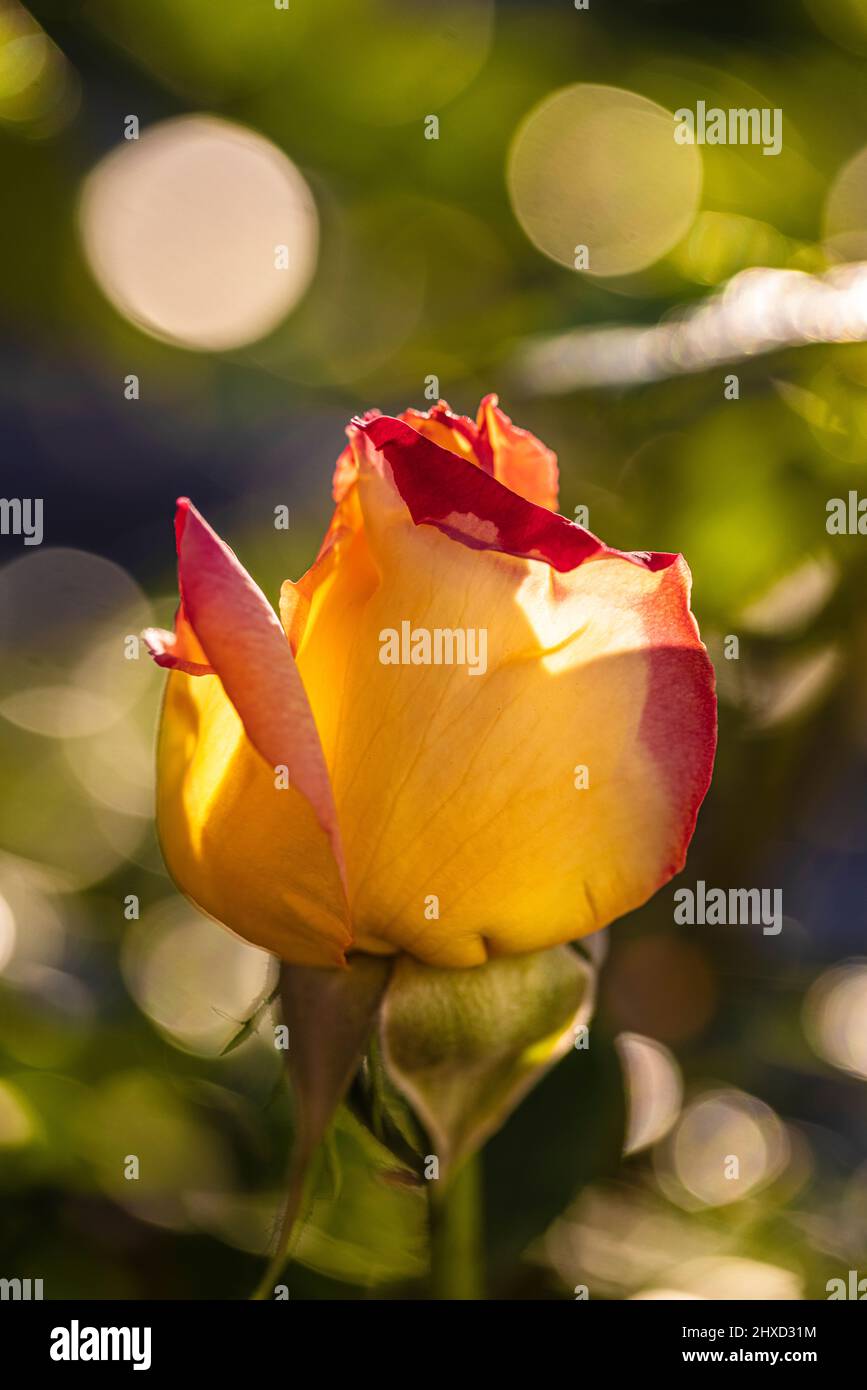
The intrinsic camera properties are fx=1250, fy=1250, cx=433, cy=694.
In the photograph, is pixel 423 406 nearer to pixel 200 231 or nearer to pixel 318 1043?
pixel 200 231

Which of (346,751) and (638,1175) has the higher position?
(346,751)

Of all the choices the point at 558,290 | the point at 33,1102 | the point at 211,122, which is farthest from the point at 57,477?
the point at 33,1102

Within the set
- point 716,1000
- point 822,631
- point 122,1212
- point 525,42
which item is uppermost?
point 525,42

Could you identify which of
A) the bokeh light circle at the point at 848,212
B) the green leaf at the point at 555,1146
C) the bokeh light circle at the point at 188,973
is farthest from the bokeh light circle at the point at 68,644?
the bokeh light circle at the point at 848,212

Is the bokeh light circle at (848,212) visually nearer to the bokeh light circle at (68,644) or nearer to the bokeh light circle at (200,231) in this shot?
the bokeh light circle at (200,231)

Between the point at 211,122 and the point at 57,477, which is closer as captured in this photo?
the point at 211,122

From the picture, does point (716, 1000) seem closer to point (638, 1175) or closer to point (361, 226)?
point (638, 1175)

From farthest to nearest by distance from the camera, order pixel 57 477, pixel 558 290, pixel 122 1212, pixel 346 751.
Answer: pixel 57 477 → pixel 558 290 → pixel 122 1212 → pixel 346 751

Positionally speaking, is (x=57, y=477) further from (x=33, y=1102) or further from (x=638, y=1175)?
(x=638, y=1175)

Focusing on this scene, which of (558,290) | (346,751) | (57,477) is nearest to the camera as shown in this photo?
(346,751)
